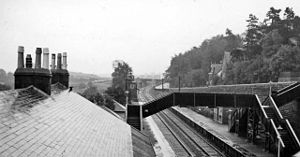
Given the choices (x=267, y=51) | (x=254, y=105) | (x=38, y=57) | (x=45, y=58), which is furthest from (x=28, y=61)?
(x=267, y=51)

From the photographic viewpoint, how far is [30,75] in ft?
41.6

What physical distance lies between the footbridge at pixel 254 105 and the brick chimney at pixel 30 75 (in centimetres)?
1690

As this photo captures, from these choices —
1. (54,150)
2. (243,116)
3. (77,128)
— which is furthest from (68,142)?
(243,116)

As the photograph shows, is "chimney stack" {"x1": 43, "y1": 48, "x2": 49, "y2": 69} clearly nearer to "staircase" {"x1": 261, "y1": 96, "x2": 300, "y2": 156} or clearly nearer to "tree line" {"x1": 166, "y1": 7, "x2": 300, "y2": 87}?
"staircase" {"x1": 261, "y1": 96, "x2": 300, "y2": 156}

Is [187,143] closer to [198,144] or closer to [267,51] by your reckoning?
[198,144]

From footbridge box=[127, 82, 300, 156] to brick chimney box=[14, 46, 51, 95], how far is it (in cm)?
1690

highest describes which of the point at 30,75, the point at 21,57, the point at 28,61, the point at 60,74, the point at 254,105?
the point at 21,57

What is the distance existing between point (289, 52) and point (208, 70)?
55.8 meters

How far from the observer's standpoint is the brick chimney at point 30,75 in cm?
1247

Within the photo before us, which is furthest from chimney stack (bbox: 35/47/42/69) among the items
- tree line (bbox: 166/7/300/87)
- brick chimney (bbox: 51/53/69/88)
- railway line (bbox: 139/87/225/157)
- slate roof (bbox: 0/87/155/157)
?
tree line (bbox: 166/7/300/87)

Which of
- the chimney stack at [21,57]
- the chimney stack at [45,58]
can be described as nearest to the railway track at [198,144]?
the chimney stack at [45,58]

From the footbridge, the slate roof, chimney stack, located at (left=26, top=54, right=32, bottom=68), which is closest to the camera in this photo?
the slate roof

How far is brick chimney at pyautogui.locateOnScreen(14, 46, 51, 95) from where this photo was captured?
40.9ft

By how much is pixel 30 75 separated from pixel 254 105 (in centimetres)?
2268
